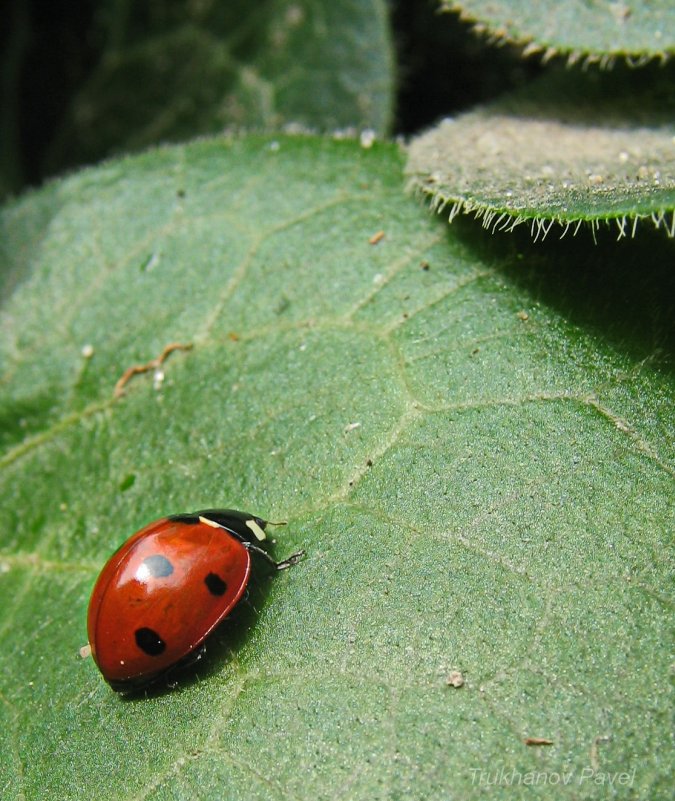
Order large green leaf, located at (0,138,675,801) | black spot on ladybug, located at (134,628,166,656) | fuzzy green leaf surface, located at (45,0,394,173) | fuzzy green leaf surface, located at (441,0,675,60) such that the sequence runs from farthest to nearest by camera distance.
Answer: fuzzy green leaf surface, located at (45,0,394,173) → fuzzy green leaf surface, located at (441,0,675,60) → black spot on ladybug, located at (134,628,166,656) → large green leaf, located at (0,138,675,801)

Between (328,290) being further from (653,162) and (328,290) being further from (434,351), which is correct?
(653,162)

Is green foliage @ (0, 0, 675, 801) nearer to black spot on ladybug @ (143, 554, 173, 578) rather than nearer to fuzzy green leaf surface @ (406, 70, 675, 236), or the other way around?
fuzzy green leaf surface @ (406, 70, 675, 236)

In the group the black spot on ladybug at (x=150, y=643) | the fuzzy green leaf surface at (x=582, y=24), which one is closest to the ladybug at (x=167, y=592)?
the black spot on ladybug at (x=150, y=643)

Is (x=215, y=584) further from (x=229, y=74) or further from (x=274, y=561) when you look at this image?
(x=229, y=74)

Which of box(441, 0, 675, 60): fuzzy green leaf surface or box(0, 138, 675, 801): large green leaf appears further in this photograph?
box(441, 0, 675, 60): fuzzy green leaf surface

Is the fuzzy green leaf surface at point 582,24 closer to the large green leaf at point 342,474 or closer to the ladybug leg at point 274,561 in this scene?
the large green leaf at point 342,474

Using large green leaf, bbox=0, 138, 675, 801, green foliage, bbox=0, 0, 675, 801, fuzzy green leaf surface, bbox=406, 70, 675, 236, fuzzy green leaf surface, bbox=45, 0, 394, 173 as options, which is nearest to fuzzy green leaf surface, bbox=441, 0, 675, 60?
green foliage, bbox=0, 0, 675, 801

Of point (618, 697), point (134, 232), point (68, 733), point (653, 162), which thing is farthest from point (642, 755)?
point (134, 232)
